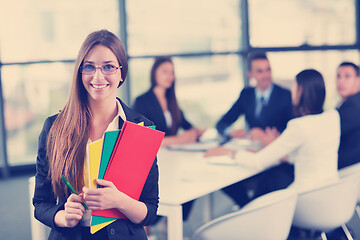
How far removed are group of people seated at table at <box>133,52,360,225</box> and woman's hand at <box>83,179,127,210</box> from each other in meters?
1.41

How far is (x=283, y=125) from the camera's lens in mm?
3920

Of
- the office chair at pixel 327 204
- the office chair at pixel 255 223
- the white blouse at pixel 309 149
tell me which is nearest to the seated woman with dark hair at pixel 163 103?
the white blouse at pixel 309 149

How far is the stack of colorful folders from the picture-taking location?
1389 mm

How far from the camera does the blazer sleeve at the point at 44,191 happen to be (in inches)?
61.4

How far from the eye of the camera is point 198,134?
12.3 ft

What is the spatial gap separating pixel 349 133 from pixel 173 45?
3.21 metres

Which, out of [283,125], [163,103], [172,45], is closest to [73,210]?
[163,103]

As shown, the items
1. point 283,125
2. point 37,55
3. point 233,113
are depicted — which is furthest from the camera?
point 37,55

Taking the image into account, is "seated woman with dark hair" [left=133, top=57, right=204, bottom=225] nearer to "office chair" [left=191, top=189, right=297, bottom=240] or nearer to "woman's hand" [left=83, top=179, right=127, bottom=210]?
"office chair" [left=191, top=189, right=297, bottom=240]

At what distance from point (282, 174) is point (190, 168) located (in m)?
0.75

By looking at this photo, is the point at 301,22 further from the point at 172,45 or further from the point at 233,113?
the point at 233,113

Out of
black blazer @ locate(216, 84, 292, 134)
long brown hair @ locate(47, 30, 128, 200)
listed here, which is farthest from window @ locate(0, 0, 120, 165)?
long brown hair @ locate(47, 30, 128, 200)

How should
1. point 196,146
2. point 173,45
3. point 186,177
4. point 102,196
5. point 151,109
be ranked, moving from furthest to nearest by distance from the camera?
1. point 173,45
2. point 151,109
3. point 196,146
4. point 186,177
5. point 102,196

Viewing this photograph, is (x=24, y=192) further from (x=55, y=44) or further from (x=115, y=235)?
(x=115, y=235)
